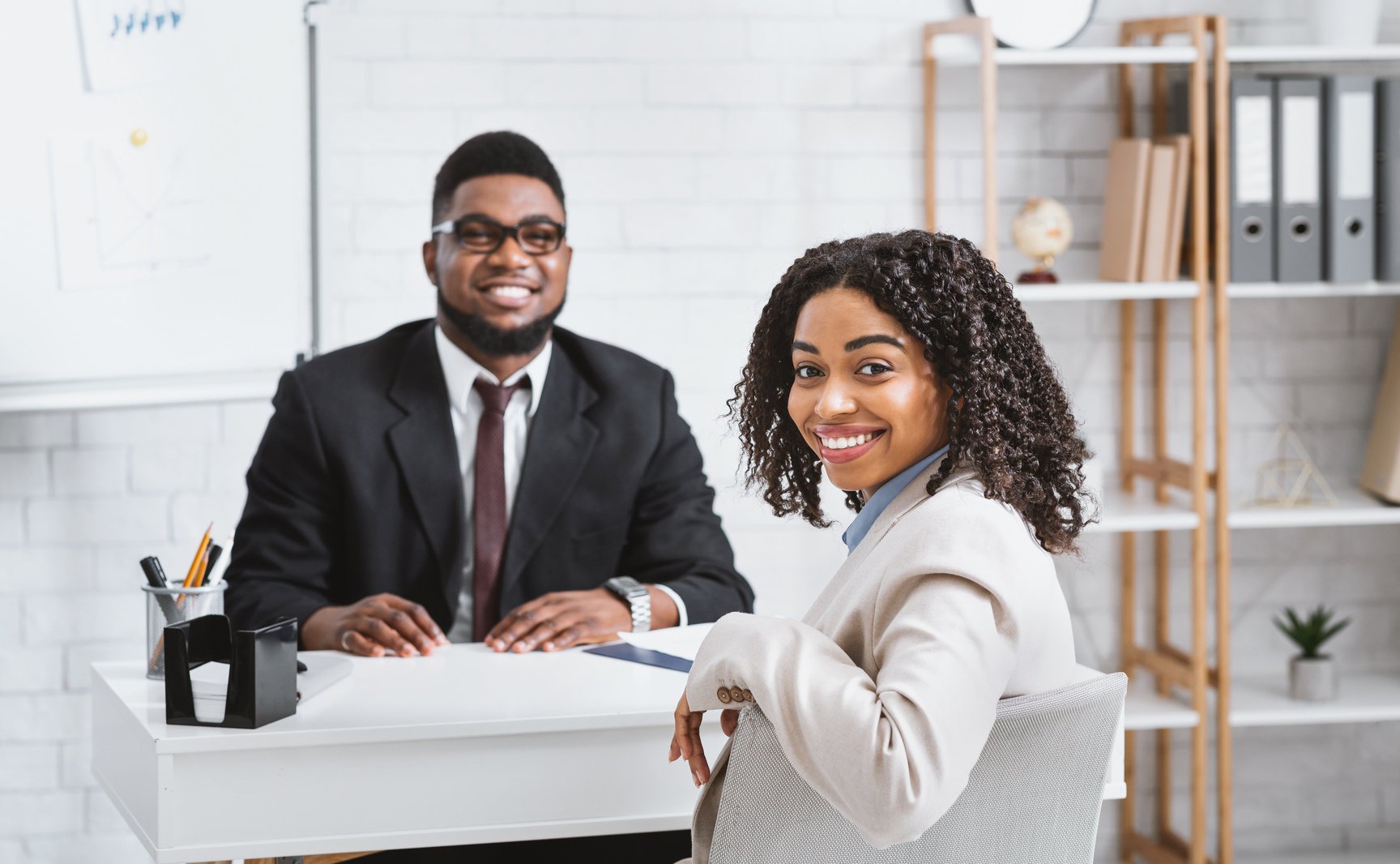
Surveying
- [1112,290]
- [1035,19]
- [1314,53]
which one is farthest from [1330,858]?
[1035,19]

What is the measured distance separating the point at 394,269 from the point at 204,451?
0.55 meters

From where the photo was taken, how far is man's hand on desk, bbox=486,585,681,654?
1836 millimetres

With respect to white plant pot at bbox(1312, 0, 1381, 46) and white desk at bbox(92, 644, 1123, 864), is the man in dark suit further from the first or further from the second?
white plant pot at bbox(1312, 0, 1381, 46)

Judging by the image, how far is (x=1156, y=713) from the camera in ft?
9.67

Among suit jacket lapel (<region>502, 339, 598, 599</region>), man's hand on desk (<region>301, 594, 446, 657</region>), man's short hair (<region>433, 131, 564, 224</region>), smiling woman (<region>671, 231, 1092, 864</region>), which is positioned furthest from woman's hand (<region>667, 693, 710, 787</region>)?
man's short hair (<region>433, 131, 564, 224</region>)

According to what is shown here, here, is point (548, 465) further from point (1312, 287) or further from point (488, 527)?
point (1312, 287)

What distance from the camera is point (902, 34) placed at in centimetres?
308

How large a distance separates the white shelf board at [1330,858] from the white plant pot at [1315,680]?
483 millimetres

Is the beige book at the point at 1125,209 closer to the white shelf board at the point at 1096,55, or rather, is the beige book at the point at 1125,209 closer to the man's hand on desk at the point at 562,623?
the white shelf board at the point at 1096,55

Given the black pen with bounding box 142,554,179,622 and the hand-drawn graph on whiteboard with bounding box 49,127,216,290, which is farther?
the hand-drawn graph on whiteboard with bounding box 49,127,216,290

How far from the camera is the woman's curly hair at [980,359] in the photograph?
1.25 meters

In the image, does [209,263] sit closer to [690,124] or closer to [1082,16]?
[690,124]

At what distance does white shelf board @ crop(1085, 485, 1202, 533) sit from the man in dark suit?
37.7 inches

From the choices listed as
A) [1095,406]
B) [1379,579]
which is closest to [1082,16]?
[1095,406]
